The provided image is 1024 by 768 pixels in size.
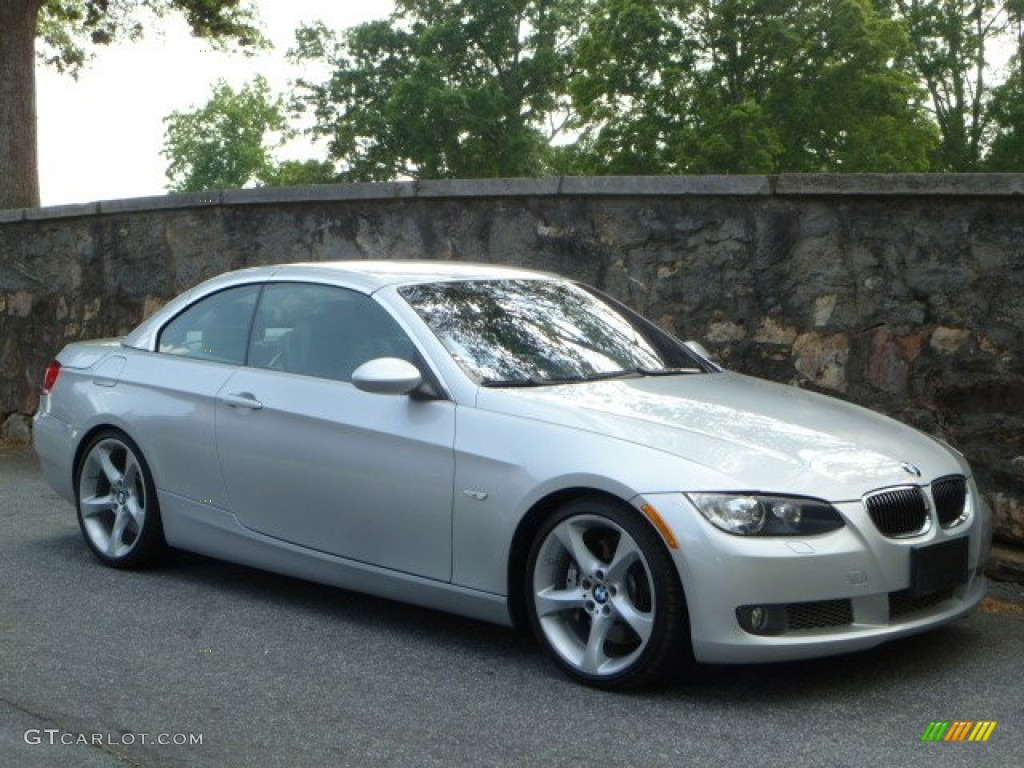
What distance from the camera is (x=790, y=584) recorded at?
4887 millimetres

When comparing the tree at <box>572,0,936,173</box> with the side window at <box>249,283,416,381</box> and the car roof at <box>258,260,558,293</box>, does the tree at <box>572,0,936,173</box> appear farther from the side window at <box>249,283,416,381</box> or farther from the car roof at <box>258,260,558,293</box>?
the side window at <box>249,283,416,381</box>

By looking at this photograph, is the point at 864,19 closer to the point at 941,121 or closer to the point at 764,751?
the point at 941,121

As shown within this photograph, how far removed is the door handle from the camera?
6391mm

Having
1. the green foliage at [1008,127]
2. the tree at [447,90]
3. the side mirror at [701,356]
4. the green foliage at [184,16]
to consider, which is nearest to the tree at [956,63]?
the green foliage at [1008,127]

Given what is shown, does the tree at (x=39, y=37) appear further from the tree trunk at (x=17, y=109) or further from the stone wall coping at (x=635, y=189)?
the stone wall coping at (x=635, y=189)

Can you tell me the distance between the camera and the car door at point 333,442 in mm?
5688

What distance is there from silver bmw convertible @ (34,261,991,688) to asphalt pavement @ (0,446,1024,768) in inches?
8.1

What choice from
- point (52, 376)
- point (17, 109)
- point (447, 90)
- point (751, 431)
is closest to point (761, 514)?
point (751, 431)

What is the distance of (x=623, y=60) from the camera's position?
43.5 m

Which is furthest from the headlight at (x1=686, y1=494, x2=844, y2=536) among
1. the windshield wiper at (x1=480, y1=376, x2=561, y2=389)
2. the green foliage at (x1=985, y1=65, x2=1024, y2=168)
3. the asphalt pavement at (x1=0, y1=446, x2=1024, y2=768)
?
the green foliage at (x1=985, y1=65, x2=1024, y2=168)

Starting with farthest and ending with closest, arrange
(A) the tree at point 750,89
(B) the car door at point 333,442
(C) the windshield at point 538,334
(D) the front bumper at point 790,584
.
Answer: (A) the tree at point 750,89 < (C) the windshield at point 538,334 < (B) the car door at point 333,442 < (D) the front bumper at point 790,584

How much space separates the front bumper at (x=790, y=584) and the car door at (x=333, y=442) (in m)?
1.00

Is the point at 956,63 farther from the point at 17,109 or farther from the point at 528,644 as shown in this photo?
the point at 528,644

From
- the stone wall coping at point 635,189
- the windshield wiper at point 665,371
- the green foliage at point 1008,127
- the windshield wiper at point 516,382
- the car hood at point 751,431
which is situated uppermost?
the green foliage at point 1008,127
